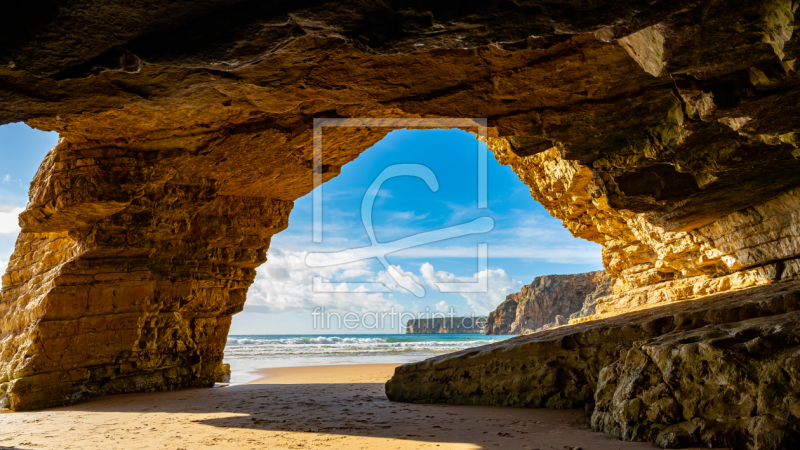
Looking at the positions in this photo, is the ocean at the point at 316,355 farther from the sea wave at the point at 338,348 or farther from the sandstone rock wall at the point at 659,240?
the sandstone rock wall at the point at 659,240

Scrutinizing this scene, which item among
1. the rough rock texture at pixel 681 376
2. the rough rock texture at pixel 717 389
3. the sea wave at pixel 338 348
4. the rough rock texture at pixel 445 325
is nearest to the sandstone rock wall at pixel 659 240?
the rough rock texture at pixel 681 376

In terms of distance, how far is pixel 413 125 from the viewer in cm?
870

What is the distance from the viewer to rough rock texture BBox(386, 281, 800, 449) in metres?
3.66

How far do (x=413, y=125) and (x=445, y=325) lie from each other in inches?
3464

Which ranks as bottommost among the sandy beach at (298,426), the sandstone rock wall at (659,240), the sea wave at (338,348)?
the sea wave at (338,348)

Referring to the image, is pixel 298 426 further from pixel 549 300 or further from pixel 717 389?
pixel 549 300

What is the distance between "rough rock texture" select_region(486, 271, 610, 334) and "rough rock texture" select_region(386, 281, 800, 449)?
6846 centimetres

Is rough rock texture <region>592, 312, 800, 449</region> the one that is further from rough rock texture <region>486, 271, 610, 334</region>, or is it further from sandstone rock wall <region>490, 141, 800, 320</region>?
rough rock texture <region>486, 271, 610, 334</region>

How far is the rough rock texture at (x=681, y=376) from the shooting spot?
3662 millimetres

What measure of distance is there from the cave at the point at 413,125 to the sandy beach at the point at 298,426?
1.92 ft

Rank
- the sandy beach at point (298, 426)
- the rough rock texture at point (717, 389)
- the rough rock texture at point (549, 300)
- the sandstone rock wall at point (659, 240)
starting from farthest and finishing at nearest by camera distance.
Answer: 1. the rough rock texture at point (549, 300)
2. the sandstone rock wall at point (659, 240)
3. the sandy beach at point (298, 426)
4. the rough rock texture at point (717, 389)

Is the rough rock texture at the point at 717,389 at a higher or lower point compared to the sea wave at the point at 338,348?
higher

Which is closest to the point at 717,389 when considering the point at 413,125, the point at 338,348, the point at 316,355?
the point at 413,125

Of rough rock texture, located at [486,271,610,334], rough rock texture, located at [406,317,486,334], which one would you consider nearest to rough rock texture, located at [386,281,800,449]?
rough rock texture, located at [486,271,610,334]
